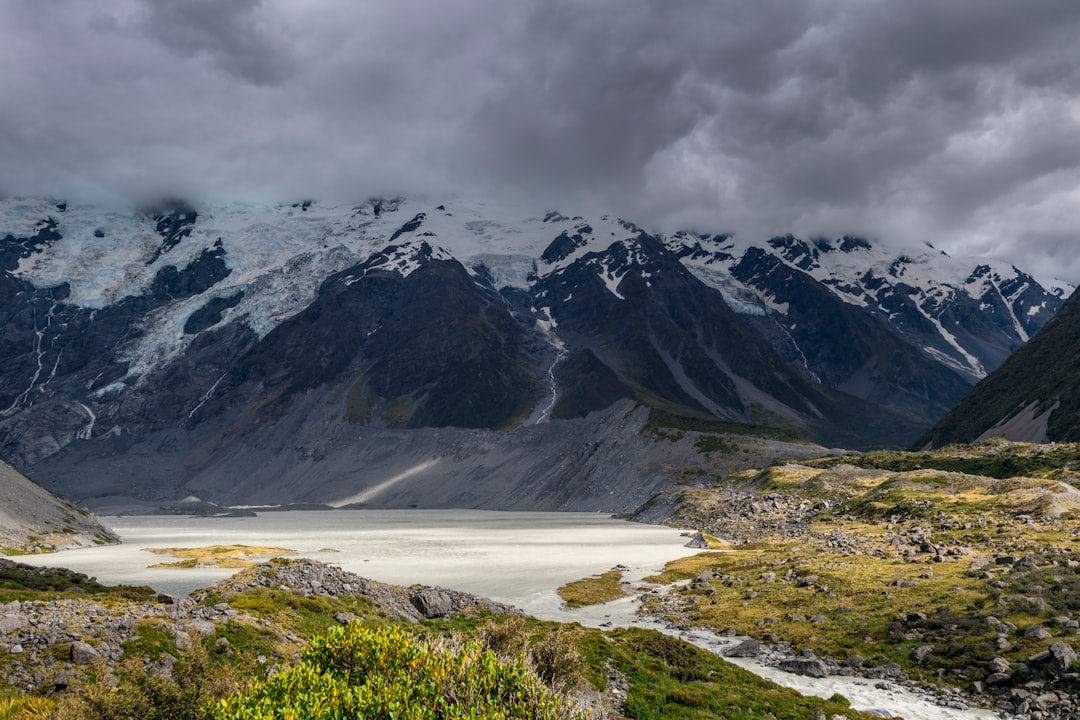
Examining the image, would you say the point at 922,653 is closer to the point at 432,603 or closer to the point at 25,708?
the point at 432,603

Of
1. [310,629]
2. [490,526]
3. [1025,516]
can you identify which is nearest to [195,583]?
[310,629]

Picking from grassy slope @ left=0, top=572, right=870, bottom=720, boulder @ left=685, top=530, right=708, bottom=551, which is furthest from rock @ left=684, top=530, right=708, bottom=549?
grassy slope @ left=0, top=572, right=870, bottom=720

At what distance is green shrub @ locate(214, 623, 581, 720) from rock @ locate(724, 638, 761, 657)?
28925mm

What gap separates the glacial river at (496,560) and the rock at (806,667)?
0.80 m

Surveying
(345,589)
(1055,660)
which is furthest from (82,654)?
(1055,660)

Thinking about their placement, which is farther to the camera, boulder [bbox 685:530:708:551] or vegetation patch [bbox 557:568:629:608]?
boulder [bbox 685:530:708:551]

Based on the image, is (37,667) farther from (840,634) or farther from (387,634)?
(840,634)

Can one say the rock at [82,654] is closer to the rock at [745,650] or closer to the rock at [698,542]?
the rock at [745,650]

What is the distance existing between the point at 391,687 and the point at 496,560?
300ft

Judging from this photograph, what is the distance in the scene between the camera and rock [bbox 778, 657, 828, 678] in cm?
4147

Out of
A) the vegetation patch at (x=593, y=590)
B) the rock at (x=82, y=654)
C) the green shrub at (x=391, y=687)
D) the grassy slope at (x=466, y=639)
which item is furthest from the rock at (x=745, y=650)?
the rock at (x=82, y=654)

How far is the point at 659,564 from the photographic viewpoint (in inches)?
3782

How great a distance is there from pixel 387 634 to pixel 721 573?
63417 mm

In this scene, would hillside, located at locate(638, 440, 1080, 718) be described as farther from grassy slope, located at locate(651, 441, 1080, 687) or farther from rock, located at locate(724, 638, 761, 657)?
rock, located at locate(724, 638, 761, 657)
